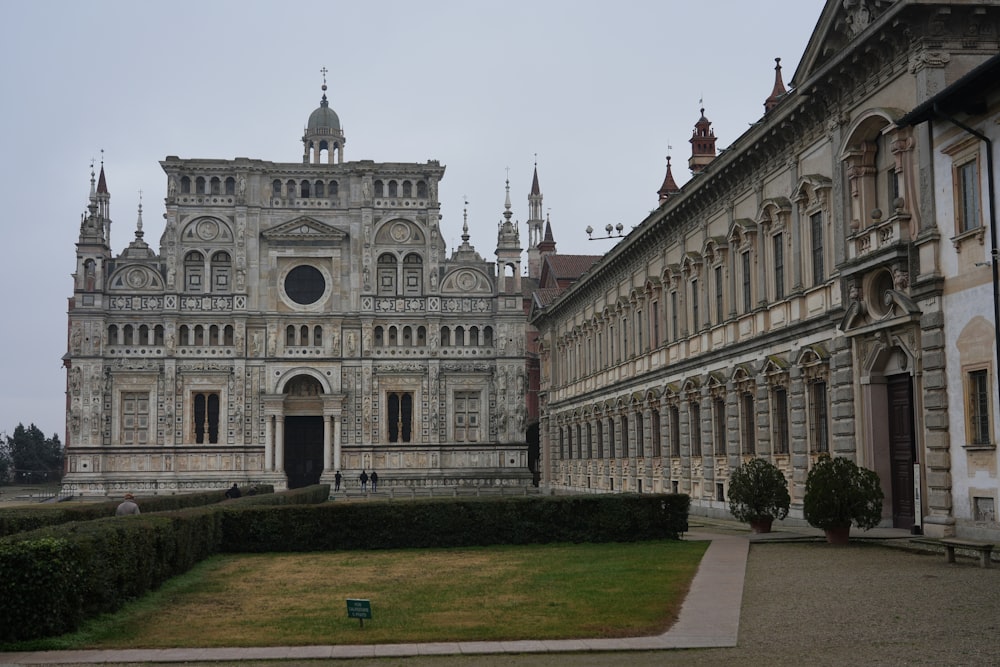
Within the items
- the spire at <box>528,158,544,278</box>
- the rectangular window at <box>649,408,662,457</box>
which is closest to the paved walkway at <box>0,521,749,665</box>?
the rectangular window at <box>649,408,662,457</box>

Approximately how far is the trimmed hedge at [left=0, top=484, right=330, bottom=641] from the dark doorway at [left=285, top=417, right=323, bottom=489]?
60.2 meters

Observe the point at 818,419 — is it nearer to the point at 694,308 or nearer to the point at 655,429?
the point at 694,308

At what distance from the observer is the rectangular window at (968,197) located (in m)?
22.6

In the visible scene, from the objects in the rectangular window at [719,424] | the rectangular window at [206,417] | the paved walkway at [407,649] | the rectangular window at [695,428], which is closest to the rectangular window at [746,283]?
the rectangular window at [719,424]

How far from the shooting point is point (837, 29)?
27.9 m

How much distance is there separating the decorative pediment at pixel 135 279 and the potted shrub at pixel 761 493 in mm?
59612

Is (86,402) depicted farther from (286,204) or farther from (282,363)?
(286,204)

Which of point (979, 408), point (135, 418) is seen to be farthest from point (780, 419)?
point (135, 418)

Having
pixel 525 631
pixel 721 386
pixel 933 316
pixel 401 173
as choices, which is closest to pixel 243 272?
pixel 401 173

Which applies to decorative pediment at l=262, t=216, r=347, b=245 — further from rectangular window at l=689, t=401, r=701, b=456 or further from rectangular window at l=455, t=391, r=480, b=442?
rectangular window at l=689, t=401, r=701, b=456

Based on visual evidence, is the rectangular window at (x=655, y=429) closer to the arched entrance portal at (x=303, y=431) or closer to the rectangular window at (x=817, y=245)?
the rectangular window at (x=817, y=245)

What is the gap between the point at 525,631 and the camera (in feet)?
49.8

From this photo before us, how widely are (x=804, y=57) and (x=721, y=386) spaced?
1256cm

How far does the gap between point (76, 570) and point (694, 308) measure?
29699mm
